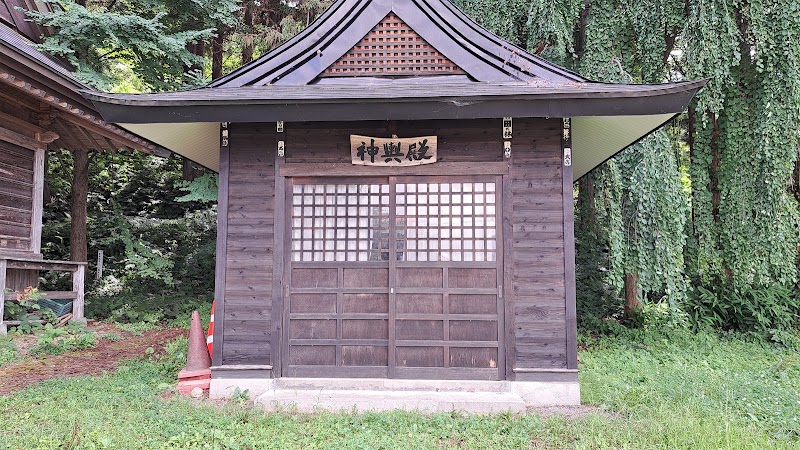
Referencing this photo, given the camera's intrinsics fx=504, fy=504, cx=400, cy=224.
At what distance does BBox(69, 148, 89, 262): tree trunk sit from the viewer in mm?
11195

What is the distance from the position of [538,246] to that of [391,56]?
282cm

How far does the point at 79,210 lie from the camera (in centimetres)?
1128

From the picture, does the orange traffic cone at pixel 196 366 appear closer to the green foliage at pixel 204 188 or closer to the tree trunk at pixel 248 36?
the green foliage at pixel 204 188

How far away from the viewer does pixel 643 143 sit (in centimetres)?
802

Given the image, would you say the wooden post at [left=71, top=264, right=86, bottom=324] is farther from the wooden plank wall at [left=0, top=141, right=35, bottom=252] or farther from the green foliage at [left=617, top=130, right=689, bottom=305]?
the green foliage at [left=617, top=130, right=689, bottom=305]

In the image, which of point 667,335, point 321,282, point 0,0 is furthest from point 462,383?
point 0,0

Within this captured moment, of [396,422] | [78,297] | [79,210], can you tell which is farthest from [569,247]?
[79,210]

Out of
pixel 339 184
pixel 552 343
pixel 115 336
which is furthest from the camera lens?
pixel 115 336

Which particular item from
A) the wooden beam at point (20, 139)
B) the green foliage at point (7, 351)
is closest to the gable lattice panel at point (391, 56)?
the green foliage at point (7, 351)

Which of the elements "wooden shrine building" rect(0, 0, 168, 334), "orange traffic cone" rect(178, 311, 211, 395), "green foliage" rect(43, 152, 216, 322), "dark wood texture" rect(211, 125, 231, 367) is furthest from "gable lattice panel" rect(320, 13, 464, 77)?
"green foliage" rect(43, 152, 216, 322)

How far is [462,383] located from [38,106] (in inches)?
349

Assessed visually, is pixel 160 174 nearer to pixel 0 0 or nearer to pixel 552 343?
pixel 0 0

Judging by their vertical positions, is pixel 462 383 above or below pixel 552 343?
below

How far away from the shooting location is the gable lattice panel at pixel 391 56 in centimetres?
600
